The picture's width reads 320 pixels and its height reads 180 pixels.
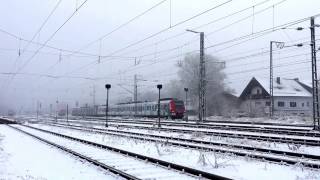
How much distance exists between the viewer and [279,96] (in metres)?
68.9

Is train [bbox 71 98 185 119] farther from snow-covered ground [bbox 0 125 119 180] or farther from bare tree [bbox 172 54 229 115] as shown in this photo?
snow-covered ground [bbox 0 125 119 180]

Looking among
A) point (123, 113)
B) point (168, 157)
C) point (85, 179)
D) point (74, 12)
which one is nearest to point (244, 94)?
point (123, 113)

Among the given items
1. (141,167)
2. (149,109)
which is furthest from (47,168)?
(149,109)

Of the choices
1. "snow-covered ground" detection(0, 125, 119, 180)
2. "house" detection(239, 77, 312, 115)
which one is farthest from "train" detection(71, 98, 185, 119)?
"snow-covered ground" detection(0, 125, 119, 180)

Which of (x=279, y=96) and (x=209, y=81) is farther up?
(x=209, y=81)

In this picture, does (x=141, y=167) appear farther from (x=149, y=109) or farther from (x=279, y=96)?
(x=279, y=96)

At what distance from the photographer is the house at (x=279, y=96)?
68.6 m

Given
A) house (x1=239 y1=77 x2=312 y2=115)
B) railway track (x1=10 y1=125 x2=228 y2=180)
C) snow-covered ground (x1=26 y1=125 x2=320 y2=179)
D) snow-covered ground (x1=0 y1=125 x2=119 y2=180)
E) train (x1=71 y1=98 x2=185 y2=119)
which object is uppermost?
house (x1=239 y1=77 x2=312 y2=115)

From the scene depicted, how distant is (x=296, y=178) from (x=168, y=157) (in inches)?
232

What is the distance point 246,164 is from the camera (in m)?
13.0

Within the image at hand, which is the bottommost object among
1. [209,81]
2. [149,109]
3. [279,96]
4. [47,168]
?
[47,168]

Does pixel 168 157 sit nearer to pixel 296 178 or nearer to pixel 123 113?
pixel 296 178

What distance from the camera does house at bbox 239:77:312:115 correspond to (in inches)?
2701

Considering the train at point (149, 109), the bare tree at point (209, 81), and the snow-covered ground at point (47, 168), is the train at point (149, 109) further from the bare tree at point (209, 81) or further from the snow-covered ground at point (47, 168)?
the snow-covered ground at point (47, 168)
